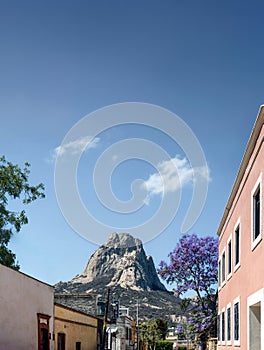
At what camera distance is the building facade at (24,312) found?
57.0 ft

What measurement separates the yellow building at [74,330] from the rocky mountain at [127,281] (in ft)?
127

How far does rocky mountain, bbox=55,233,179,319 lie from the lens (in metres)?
84.4

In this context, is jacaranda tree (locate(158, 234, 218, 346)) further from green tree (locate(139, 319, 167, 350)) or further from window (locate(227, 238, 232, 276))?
green tree (locate(139, 319, 167, 350))

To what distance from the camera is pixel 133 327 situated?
211 ft

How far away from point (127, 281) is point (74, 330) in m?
72.4

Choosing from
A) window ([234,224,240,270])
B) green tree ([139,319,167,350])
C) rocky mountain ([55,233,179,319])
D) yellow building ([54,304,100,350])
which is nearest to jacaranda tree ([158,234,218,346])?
yellow building ([54,304,100,350])

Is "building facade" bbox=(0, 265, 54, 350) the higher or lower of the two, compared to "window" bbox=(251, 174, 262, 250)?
lower

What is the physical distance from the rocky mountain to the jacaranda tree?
39.3 metres

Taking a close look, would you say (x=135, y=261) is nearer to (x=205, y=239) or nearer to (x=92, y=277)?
(x=92, y=277)

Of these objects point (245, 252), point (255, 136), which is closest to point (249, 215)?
point (245, 252)

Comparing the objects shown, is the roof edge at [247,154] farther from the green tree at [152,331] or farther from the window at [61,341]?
the green tree at [152,331]

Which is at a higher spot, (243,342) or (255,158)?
(255,158)

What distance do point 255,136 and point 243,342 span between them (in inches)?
206

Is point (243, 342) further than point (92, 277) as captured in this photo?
No
